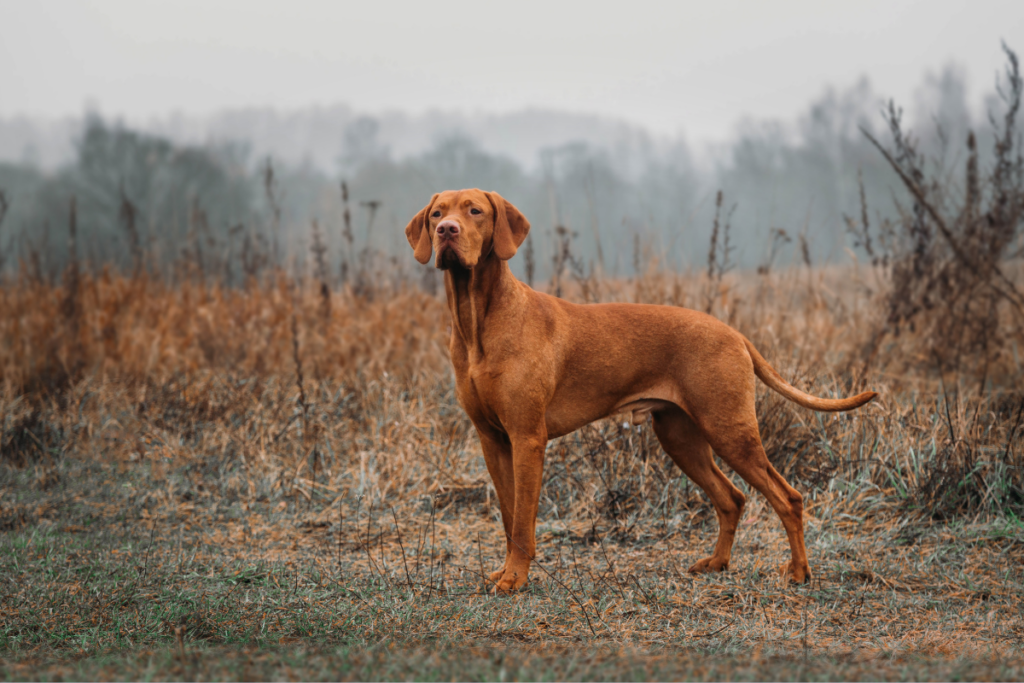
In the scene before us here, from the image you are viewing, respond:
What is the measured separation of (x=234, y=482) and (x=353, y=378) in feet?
5.65

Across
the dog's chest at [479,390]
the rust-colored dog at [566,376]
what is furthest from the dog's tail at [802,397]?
the dog's chest at [479,390]

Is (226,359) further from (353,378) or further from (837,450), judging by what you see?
(837,450)

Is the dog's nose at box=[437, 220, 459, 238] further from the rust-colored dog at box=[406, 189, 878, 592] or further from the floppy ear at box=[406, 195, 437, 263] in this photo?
the floppy ear at box=[406, 195, 437, 263]

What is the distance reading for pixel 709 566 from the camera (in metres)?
3.54

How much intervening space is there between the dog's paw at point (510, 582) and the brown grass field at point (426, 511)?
6 centimetres

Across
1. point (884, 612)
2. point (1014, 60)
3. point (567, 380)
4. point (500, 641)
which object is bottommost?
point (884, 612)

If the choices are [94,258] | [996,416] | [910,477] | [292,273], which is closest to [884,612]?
[910,477]

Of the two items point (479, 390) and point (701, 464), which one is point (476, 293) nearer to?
point (479, 390)

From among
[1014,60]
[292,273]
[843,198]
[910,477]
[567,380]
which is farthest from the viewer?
[843,198]

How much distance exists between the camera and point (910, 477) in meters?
4.24

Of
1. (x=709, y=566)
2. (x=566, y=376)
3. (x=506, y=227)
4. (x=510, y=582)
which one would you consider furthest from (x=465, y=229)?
(x=709, y=566)

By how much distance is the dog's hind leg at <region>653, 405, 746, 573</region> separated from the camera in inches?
141

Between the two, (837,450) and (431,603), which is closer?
(431,603)

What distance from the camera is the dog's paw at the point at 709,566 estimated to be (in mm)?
3518
